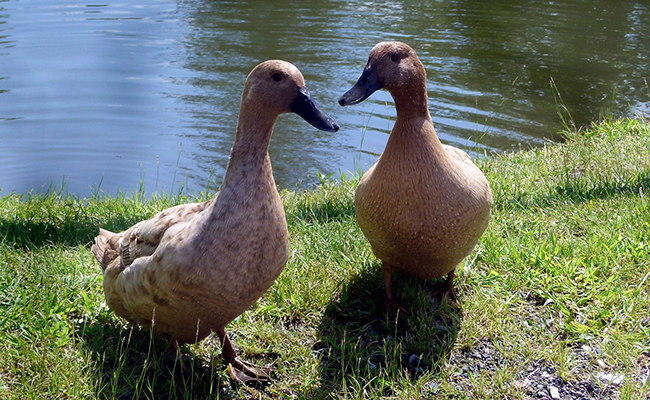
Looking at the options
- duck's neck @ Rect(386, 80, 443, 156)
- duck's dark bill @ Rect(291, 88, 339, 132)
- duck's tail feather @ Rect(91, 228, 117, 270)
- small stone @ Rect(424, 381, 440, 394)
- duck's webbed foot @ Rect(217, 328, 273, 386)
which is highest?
duck's dark bill @ Rect(291, 88, 339, 132)

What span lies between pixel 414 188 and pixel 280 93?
0.93 meters

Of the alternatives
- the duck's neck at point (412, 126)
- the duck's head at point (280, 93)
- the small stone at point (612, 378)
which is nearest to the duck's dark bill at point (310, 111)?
the duck's head at point (280, 93)

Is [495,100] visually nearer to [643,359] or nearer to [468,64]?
[468,64]

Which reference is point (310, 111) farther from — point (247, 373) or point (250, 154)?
point (247, 373)

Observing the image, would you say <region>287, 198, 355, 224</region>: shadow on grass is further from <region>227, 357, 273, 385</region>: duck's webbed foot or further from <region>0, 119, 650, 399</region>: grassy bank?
<region>227, 357, 273, 385</region>: duck's webbed foot

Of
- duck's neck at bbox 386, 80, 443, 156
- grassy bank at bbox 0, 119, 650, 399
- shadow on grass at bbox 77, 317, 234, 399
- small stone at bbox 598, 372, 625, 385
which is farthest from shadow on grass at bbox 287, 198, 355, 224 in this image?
small stone at bbox 598, 372, 625, 385

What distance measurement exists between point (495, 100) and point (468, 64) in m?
1.65

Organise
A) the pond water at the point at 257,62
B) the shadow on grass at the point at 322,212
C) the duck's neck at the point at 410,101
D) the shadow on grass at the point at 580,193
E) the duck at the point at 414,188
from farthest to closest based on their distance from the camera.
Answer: the pond water at the point at 257,62 → the shadow on grass at the point at 580,193 → the shadow on grass at the point at 322,212 → the duck's neck at the point at 410,101 → the duck at the point at 414,188

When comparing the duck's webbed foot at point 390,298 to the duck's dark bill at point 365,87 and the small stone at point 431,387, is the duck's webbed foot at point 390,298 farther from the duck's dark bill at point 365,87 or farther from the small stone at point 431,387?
the duck's dark bill at point 365,87

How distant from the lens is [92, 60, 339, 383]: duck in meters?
2.93

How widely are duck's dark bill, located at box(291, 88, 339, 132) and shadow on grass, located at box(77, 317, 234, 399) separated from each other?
4.34 feet

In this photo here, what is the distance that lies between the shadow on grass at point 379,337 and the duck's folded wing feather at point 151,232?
1.03 metres

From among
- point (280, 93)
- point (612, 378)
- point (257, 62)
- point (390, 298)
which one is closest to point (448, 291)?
point (390, 298)

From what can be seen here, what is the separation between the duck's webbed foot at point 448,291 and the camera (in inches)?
153
